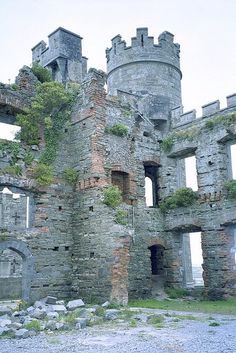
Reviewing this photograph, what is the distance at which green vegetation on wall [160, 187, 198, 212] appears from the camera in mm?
17661

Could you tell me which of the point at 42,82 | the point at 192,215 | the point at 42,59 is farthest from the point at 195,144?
the point at 42,59

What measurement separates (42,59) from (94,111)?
862 cm

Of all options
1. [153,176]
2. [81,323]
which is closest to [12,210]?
[153,176]

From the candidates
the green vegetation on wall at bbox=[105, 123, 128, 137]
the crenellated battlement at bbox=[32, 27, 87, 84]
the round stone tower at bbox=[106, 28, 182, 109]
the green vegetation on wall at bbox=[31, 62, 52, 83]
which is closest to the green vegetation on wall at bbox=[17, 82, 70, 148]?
the green vegetation on wall at bbox=[31, 62, 52, 83]

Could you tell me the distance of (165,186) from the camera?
19047 millimetres

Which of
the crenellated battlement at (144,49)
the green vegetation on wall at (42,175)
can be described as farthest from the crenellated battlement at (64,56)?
the green vegetation on wall at (42,175)

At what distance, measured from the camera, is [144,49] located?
22.7 metres

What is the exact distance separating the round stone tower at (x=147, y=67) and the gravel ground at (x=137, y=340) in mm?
15132

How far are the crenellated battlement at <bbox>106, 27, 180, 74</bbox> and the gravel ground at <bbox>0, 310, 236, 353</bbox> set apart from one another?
656 inches

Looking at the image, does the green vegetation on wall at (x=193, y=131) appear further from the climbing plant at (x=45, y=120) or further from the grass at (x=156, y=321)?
the grass at (x=156, y=321)

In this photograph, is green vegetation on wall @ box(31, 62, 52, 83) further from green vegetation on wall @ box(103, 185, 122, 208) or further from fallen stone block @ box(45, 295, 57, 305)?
fallen stone block @ box(45, 295, 57, 305)

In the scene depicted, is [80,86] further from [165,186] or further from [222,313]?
[222,313]

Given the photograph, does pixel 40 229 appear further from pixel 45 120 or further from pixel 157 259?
pixel 157 259

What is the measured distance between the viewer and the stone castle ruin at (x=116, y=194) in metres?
14.1
